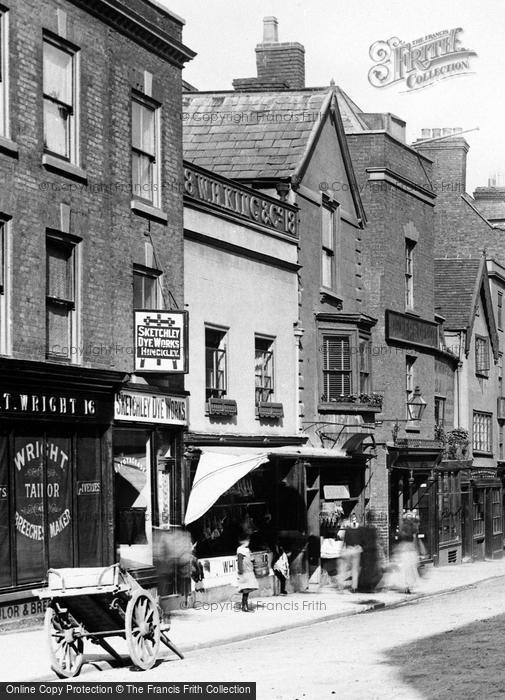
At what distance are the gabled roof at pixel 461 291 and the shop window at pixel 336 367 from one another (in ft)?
49.9

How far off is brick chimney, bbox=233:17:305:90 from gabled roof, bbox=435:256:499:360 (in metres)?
12.5

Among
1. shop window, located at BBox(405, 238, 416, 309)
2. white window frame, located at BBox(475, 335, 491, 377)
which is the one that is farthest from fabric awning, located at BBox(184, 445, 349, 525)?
white window frame, located at BBox(475, 335, 491, 377)

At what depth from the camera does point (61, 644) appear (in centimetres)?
1527

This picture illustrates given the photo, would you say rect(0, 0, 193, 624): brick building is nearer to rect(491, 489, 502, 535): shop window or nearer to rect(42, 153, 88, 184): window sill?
rect(42, 153, 88, 184): window sill

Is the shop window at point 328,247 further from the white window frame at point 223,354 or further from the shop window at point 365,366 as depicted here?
the white window frame at point 223,354

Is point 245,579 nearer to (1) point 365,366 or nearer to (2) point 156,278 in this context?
(2) point 156,278


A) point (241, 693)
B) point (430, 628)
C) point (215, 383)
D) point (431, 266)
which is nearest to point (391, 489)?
point (431, 266)

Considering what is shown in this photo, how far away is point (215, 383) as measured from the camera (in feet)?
92.5

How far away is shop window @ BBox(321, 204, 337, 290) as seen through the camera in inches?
1350

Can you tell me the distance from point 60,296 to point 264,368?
30.6ft

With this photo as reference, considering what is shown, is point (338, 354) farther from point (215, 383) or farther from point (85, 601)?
point (85, 601)

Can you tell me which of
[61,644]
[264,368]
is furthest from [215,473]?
[61,644]

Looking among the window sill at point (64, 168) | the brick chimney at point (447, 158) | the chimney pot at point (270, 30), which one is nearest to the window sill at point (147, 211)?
the window sill at point (64, 168)

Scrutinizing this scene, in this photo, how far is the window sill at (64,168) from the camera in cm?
2175
